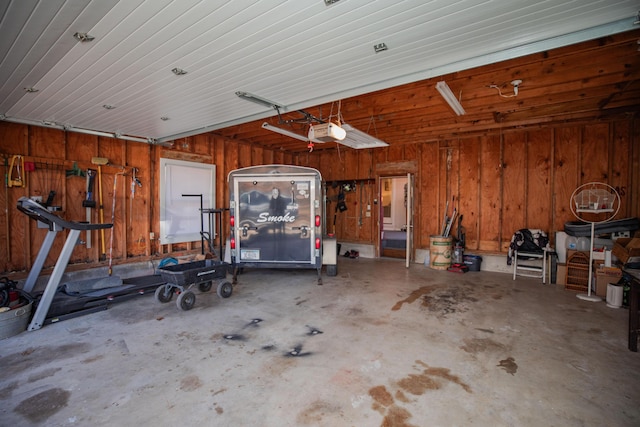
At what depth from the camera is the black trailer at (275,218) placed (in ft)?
18.2

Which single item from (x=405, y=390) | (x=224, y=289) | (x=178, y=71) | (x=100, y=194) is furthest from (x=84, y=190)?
(x=405, y=390)

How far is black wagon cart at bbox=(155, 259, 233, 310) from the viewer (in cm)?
411

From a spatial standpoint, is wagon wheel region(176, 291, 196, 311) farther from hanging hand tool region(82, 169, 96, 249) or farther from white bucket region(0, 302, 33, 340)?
hanging hand tool region(82, 169, 96, 249)

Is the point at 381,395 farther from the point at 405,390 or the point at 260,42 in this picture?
the point at 260,42

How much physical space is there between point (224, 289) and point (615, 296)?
6.03m

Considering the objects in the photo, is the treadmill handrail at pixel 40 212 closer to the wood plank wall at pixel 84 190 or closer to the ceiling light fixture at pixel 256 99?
the wood plank wall at pixel 84 190

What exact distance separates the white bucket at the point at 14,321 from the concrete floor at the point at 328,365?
0.09 m

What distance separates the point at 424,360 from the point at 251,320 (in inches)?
85.0

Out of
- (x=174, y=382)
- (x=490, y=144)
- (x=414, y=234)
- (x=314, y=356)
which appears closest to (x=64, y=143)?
(x=174, y=382)

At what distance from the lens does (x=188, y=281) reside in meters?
4.17

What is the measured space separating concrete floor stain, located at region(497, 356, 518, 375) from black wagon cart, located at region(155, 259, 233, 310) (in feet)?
12.5

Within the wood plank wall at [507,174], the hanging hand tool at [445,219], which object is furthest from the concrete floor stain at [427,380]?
the wood plank wall at [507,174]

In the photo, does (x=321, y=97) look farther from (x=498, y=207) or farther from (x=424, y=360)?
(x=498, y=207)

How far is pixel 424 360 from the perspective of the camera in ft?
9.22
